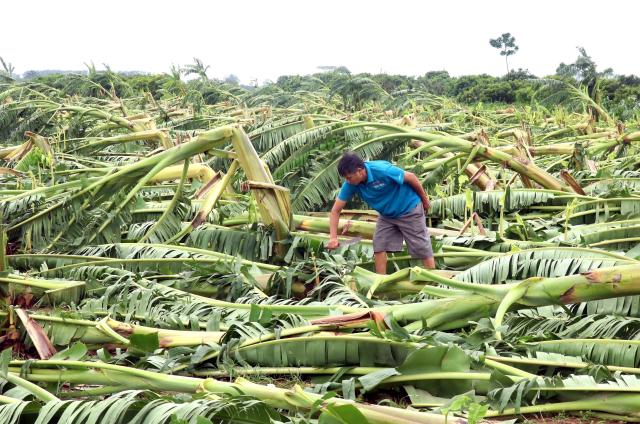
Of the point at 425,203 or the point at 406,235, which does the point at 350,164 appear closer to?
the point at 406,235

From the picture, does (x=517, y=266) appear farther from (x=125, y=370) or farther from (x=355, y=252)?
(x=125, y=370)

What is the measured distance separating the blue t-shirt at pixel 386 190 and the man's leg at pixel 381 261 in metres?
0.30

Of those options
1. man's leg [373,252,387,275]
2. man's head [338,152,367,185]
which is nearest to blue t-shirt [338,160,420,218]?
man's head [338,152,367,185]

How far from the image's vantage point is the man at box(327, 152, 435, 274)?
5.64m

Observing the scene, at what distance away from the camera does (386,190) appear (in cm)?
586

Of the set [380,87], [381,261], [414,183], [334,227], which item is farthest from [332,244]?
[380,87]

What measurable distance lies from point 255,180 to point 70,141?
6.06m

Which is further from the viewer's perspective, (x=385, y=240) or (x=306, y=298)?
(x=385, y=240)

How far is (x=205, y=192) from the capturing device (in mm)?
6848

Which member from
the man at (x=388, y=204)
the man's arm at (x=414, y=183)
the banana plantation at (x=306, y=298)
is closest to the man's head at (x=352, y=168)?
the man at (x=388, y=204)

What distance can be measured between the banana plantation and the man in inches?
6.2

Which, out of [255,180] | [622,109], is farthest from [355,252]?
[622,109]

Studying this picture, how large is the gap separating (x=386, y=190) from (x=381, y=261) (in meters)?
0.53

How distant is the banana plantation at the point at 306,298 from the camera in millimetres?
3111
